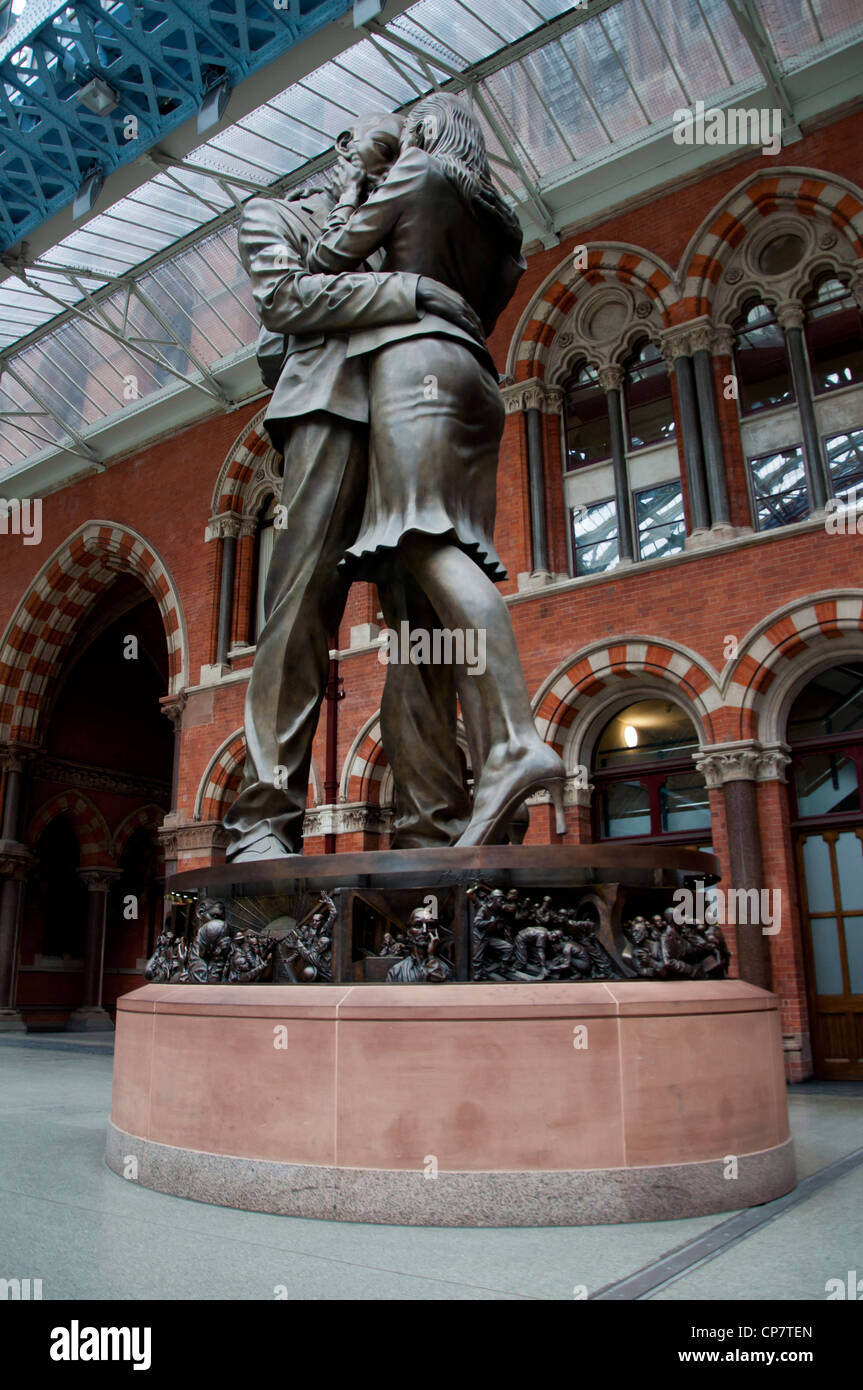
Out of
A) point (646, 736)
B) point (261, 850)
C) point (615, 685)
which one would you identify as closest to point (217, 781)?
point (615, 685)

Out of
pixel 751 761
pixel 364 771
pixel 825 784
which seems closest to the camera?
pixel 751 761

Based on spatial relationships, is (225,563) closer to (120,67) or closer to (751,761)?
(120,67)

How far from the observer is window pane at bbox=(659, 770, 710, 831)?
11477 mm

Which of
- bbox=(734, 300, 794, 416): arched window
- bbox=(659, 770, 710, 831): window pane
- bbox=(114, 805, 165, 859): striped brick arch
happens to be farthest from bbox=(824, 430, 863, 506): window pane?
bbox=(114, 805, 165, 859): striped brick arch

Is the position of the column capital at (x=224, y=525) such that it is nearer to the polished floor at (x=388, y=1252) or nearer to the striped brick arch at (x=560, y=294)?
the striped brick arch at (x=560, y=294)

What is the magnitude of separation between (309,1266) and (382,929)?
1.18 meters

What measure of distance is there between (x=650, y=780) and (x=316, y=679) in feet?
27.8

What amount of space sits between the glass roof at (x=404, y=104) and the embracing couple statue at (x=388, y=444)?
822 cm

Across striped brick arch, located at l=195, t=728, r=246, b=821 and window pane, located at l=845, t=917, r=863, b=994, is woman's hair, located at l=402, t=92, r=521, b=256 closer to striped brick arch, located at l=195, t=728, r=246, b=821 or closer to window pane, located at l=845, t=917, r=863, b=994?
window pane, located at l=845, t=917, r=863, b=994

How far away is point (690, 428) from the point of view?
11625 mm

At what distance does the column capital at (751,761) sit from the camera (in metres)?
10.5

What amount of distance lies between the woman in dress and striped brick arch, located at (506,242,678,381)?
8.99 meters
